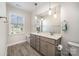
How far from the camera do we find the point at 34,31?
1.44 meters

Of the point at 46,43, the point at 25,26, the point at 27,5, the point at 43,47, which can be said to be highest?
the point at 27,5

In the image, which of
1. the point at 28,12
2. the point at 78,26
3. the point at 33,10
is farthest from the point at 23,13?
the point at 78,26

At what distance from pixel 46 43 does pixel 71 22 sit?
0.76 metres

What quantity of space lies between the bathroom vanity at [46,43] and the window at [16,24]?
33cm

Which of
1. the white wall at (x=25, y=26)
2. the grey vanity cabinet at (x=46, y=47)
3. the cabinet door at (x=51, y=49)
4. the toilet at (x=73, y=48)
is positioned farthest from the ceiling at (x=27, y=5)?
the toilet at (x=73, y=48)

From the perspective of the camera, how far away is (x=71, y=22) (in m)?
1.10

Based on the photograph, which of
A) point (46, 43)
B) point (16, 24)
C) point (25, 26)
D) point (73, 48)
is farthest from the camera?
point (46, 43)

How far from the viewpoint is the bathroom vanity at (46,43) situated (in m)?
1.26

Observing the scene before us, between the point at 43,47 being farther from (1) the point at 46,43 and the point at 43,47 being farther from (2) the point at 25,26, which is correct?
(2) the point at 25,26

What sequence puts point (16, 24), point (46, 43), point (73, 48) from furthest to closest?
1. point (46, 43)
2. point (16, 24)
3. point (73, 48)

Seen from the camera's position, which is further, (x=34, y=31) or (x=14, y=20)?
(x=34, y=31)

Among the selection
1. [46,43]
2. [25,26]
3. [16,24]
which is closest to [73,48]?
[46,43]

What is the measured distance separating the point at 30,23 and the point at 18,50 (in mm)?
769

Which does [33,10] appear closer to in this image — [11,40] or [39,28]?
[39,28]
